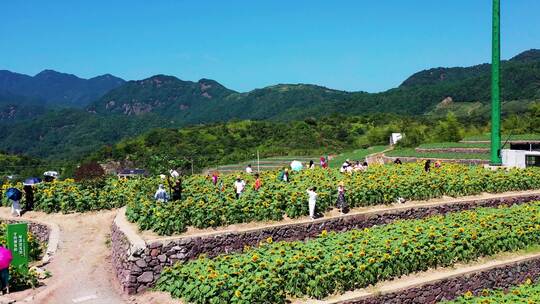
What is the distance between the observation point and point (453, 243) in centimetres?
1457

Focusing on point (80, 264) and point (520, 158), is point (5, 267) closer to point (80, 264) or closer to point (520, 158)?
point (80, 264)

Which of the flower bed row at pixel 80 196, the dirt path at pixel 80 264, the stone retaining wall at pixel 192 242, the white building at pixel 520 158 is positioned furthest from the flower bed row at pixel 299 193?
the white building at pixel 520 158

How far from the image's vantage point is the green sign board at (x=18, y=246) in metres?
13.7

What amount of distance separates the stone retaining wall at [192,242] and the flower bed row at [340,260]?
53 centimetres

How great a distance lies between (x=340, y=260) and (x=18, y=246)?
8.12 meters

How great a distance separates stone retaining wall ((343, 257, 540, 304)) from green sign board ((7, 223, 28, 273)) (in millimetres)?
8166

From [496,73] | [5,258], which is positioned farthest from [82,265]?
[496,73]

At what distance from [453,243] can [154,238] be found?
26.0ft

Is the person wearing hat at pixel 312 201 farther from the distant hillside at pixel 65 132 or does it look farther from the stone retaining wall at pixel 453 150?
the distant hillside at pixel 65 132

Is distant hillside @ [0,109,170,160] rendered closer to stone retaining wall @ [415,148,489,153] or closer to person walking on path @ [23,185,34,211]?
stone retaining wall @ [415,148,489,153]

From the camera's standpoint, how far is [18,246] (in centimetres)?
1385

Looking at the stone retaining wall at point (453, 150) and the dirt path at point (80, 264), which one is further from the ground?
the stone retaining wall at point (453, 150)

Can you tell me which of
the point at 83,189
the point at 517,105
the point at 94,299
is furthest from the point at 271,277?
the point at 517,105

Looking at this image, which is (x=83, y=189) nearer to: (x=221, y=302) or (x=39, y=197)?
(x=39, y=197)
